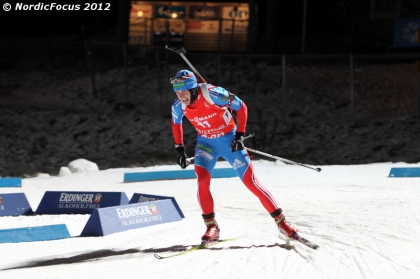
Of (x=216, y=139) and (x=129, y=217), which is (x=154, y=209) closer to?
(x=129, y=217)

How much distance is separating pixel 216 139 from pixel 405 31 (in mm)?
16441

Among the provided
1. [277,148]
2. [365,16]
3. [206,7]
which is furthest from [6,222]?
[206,7]

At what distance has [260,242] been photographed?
8.08 meters

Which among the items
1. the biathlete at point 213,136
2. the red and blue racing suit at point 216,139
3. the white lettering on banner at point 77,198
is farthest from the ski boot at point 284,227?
the white lettering on banner at point 77,198

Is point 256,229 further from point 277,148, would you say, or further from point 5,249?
point 277,148

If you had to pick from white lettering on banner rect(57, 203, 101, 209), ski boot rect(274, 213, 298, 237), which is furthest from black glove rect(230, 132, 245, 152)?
white lettering on banner rect(57, 203, 101, 209)

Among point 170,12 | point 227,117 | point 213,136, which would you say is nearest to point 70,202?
point 213,136

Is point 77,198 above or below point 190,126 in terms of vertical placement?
above

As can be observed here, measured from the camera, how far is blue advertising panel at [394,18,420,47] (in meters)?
22.8

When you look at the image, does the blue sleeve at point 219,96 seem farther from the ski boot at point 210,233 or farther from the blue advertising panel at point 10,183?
the blue advertising panel at point 10,183

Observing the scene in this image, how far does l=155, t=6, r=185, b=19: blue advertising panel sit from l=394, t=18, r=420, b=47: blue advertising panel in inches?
405

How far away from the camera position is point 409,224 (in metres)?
8.88

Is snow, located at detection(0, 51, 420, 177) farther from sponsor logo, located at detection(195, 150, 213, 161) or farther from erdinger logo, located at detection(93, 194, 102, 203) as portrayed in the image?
sponsor logo, located at detection(195, 150, 213, 161)

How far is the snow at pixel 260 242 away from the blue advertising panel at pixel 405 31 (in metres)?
10.5
